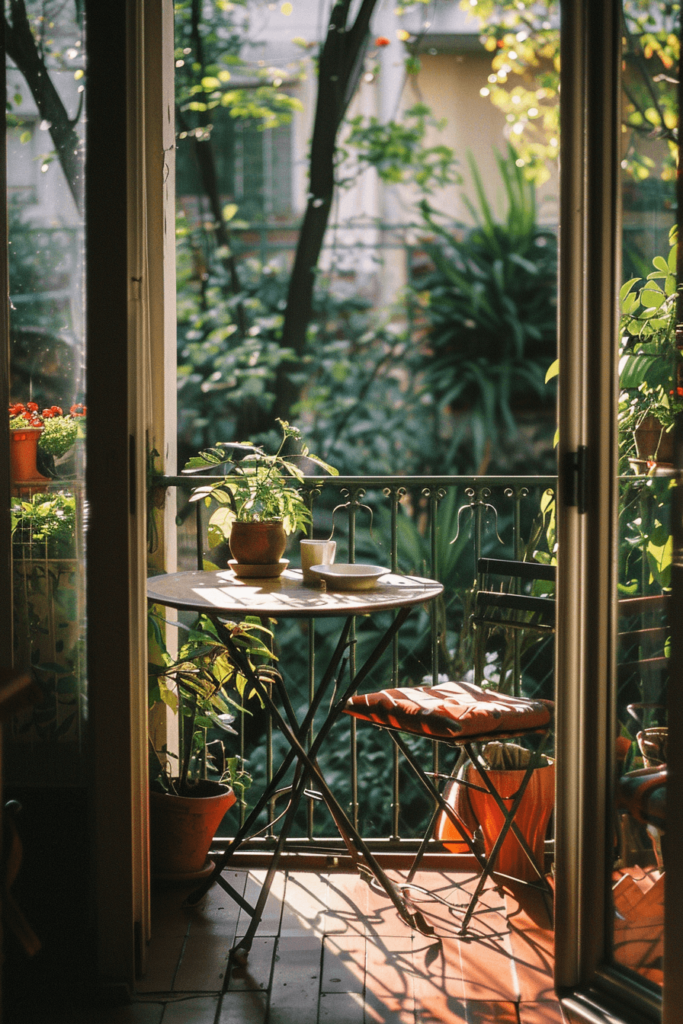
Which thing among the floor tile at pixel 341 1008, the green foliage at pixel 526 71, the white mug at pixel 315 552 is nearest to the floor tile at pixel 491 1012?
the floor tile at pixel 341 1008

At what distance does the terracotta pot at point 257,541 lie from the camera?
2551 mm

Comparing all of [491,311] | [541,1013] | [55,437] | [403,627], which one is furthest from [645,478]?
[491,311]

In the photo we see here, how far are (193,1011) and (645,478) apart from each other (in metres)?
1.52

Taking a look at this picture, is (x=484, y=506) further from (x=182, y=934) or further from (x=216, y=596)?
(x=182, y=934)

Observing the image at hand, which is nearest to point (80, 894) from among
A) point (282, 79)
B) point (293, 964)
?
point (293, 964)

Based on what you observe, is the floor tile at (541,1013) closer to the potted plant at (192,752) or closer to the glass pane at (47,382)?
the potted plant at (192,752)

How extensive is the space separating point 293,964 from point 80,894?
56cm

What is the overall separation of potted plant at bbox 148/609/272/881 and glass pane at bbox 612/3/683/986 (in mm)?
1177

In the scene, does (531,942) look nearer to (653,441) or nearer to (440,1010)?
(440,1010)

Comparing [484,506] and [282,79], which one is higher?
[282,79]

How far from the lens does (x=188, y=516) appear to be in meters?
3.28

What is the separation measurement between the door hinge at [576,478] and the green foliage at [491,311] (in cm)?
356

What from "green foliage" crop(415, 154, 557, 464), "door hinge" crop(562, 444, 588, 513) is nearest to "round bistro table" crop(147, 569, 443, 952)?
"door hinge" crop(562, 444, 588, 513)

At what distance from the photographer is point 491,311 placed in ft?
18.2
